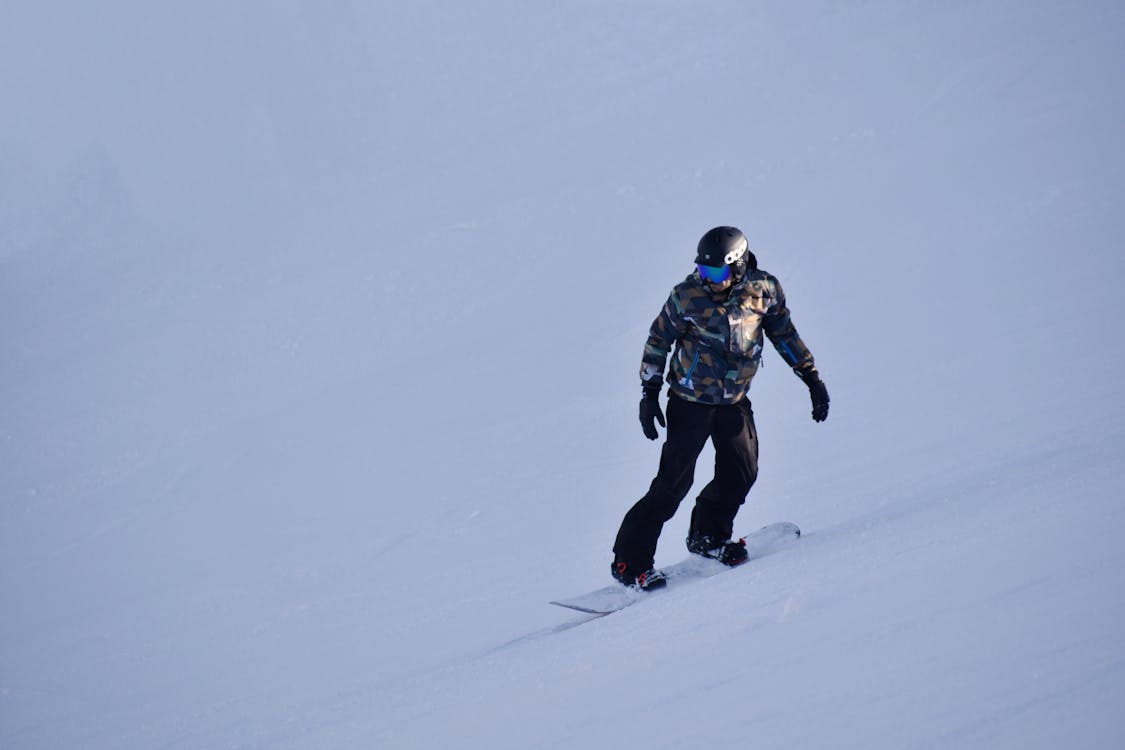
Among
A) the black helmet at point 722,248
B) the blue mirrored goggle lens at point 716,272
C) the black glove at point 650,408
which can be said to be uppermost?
the black helmet at point 722,248

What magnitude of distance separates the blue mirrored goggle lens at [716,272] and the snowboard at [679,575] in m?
1.49

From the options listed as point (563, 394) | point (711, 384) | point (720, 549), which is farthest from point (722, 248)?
point (563, 394)

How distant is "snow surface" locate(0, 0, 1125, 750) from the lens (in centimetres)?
310

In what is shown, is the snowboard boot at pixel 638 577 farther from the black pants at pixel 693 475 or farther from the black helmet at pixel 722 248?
the black helmet at pixel 722 248

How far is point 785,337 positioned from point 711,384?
0.44 metres

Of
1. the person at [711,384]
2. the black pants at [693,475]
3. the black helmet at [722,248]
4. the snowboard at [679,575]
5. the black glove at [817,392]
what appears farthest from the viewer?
the snowboard at [679,575]

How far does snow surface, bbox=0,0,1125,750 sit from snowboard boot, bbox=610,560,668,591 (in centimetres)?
35

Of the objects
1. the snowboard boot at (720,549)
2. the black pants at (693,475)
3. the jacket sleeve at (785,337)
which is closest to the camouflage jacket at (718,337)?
the jacket sleeve at (785,337)

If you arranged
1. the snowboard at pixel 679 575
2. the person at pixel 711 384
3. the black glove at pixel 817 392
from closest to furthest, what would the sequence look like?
the person at pixel 711 384 → the black glove at pixel 817 392 → the snowboard at pixel 679 575

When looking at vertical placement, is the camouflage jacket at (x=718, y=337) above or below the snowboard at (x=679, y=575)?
above

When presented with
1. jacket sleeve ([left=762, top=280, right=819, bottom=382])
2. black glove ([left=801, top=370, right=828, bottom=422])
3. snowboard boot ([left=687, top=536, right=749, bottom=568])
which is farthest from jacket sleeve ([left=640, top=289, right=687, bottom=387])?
snowboard boot ([left=687, top=536, right=749, bottom=568])

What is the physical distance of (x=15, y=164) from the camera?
48.4 ft

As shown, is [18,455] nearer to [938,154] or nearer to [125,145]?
[125,145]

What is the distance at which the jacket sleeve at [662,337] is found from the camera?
4027 mm
